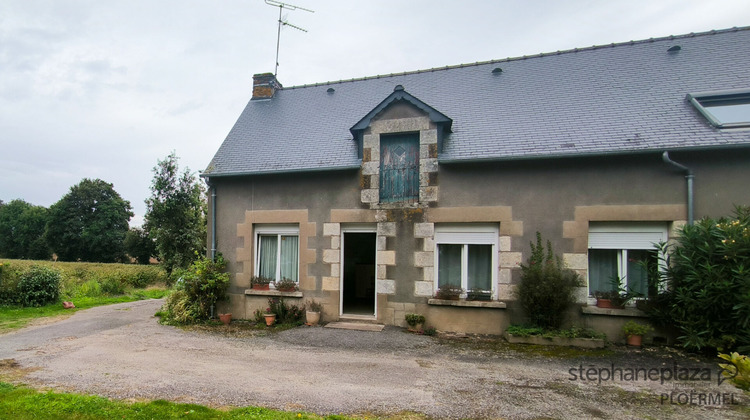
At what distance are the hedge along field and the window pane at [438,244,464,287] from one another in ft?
37.7

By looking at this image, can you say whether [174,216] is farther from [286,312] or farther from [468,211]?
[468,211]

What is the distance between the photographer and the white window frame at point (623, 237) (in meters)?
6.86

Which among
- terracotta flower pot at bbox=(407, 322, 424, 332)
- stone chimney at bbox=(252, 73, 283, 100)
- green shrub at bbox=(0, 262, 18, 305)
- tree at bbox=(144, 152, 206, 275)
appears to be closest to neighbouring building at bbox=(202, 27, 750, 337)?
terracotta flower pot at bbox=(407, 322, 424, 332)

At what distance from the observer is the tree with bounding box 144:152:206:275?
42.6 feet

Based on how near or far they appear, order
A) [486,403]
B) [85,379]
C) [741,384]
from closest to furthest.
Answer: [741,384] < [486,403] < [85,379]

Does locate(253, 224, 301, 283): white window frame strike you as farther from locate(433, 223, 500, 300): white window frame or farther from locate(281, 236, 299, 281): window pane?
locate(433, 223, 500, 300): white window frame

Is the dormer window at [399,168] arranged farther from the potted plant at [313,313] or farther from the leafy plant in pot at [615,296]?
the leafy plant in pot at [615,296]

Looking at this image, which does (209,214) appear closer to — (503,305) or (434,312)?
(434,312)

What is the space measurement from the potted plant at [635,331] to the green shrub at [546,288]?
0.92 m

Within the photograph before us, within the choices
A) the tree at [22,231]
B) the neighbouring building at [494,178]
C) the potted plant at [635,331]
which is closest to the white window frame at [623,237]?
the neighbouring building at [494,178]

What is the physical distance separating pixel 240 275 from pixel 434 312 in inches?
179

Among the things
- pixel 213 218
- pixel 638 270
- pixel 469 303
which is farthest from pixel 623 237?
pixel 213 218

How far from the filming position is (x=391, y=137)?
8.34m

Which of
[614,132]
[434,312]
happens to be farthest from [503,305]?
[614,132]
